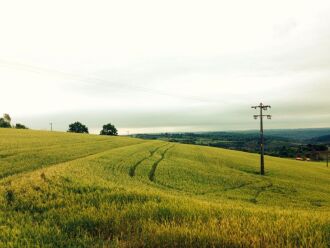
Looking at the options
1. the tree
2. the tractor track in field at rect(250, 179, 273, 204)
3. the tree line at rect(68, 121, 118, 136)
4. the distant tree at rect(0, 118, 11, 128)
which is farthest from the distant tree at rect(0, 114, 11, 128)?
the tractor track in field at rect(250, 179, 273, 204)

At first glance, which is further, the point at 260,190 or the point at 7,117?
the point at 7,117

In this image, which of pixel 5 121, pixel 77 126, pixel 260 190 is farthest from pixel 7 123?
pixel 260 190

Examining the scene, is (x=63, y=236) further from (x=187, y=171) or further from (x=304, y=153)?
(x=304, y=153)

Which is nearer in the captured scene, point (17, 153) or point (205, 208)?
point (205, 208)

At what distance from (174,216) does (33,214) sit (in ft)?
13.8

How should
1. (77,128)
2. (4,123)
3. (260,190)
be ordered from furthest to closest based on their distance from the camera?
(77,128) < (4,123) < (260,190)

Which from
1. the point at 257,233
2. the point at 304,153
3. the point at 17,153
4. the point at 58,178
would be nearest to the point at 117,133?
the point at 304,153

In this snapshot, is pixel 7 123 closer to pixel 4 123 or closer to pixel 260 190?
pixel 4 123

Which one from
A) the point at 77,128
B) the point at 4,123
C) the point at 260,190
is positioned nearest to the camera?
the point at 260,190

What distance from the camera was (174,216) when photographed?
701cm

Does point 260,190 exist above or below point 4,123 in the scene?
below

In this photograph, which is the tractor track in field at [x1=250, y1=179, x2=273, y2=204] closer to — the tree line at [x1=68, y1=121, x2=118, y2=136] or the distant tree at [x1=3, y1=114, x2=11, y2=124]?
the tree line at [x1=68, y1=121, x2=118, y2=136]

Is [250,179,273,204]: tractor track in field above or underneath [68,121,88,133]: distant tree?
underneath

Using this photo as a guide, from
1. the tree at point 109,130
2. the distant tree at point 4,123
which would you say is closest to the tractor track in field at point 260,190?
the tree at point 109,130
